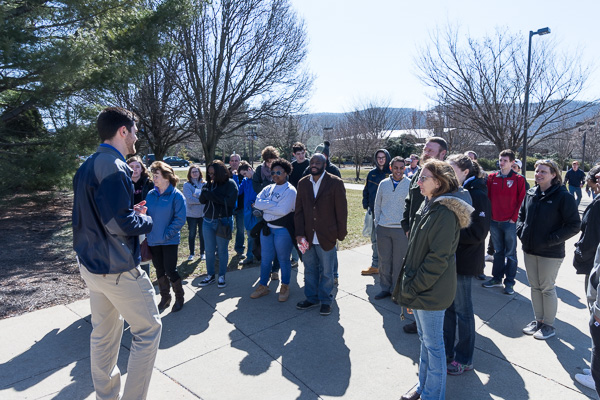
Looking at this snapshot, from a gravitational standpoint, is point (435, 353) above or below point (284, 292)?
above

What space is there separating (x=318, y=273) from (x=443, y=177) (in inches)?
98.3

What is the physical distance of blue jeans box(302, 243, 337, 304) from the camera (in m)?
4.41

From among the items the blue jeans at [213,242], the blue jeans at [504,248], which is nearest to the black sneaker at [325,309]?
the blue jeans at [213,242]

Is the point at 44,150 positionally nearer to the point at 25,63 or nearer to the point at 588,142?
the point at 25,63

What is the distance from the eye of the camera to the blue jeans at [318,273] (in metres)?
4.41

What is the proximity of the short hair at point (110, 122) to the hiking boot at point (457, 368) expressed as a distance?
331 centimetres

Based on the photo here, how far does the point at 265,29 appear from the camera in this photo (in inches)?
632

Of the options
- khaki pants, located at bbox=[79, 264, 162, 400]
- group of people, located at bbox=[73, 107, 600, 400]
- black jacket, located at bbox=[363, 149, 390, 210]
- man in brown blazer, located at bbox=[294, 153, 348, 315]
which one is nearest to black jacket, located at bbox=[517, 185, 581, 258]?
group of people, located at bbox=[73, 107, 600, 400]

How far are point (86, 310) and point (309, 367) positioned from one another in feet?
9.50

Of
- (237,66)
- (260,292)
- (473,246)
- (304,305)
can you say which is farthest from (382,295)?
(237,66)

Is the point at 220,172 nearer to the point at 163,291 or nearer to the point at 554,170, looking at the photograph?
the point at 163,291

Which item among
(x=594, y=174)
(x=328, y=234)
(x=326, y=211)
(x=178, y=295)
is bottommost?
(x=178, y=295)

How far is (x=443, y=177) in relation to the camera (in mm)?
2623

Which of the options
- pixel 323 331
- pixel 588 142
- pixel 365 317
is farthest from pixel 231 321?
pixel 588 142
